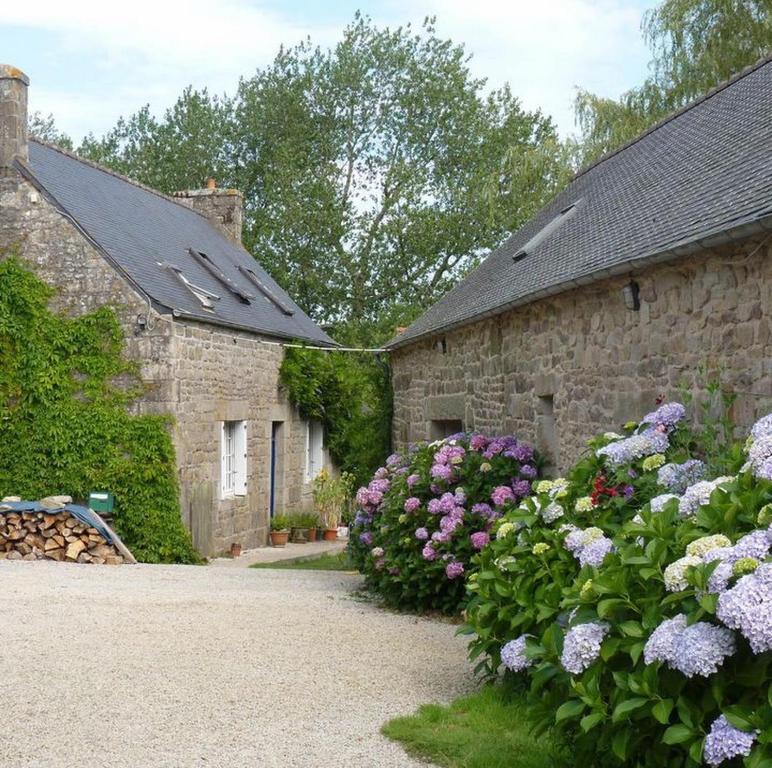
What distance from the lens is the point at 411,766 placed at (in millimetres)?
4605

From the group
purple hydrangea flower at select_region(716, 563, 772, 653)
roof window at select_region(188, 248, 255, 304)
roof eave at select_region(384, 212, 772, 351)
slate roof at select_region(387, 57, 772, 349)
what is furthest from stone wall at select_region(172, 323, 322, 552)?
purple hydrangea flower at select_region(716, 563, 772, 653)

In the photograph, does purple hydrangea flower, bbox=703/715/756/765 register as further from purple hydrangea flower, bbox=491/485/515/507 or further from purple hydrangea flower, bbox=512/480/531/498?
purple hydrangea flower, bbox=512/480/531/498

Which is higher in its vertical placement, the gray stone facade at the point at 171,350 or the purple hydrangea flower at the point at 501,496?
the gray stone facade at the point at 171,350

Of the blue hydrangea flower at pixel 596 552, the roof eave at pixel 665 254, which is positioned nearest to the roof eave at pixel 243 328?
the roof eave at pixel 665 254

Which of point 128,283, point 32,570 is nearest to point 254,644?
point 32,570

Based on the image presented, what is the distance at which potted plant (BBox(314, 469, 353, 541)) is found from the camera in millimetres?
19562

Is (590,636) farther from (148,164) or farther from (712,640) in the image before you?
(148,164)

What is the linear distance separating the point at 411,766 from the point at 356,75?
89.5 ft

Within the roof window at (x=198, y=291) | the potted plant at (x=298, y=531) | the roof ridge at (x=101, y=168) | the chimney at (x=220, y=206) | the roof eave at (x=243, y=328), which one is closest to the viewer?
the roof eave at (x=243, y=328)

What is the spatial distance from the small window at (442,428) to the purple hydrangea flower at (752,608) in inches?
411

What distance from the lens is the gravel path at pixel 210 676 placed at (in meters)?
4.84

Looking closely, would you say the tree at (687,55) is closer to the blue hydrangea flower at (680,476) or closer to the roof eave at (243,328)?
the roof eave at (243,328)

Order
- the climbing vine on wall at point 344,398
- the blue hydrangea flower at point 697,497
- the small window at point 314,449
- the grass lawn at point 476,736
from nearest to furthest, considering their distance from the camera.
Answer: the blue hydrangea flower at point 697,497
the grass lawn at point 476,736
the climbing vine on wall at point 344,398
the small window at point 314,449

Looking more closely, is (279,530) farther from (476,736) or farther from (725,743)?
(725,743)
